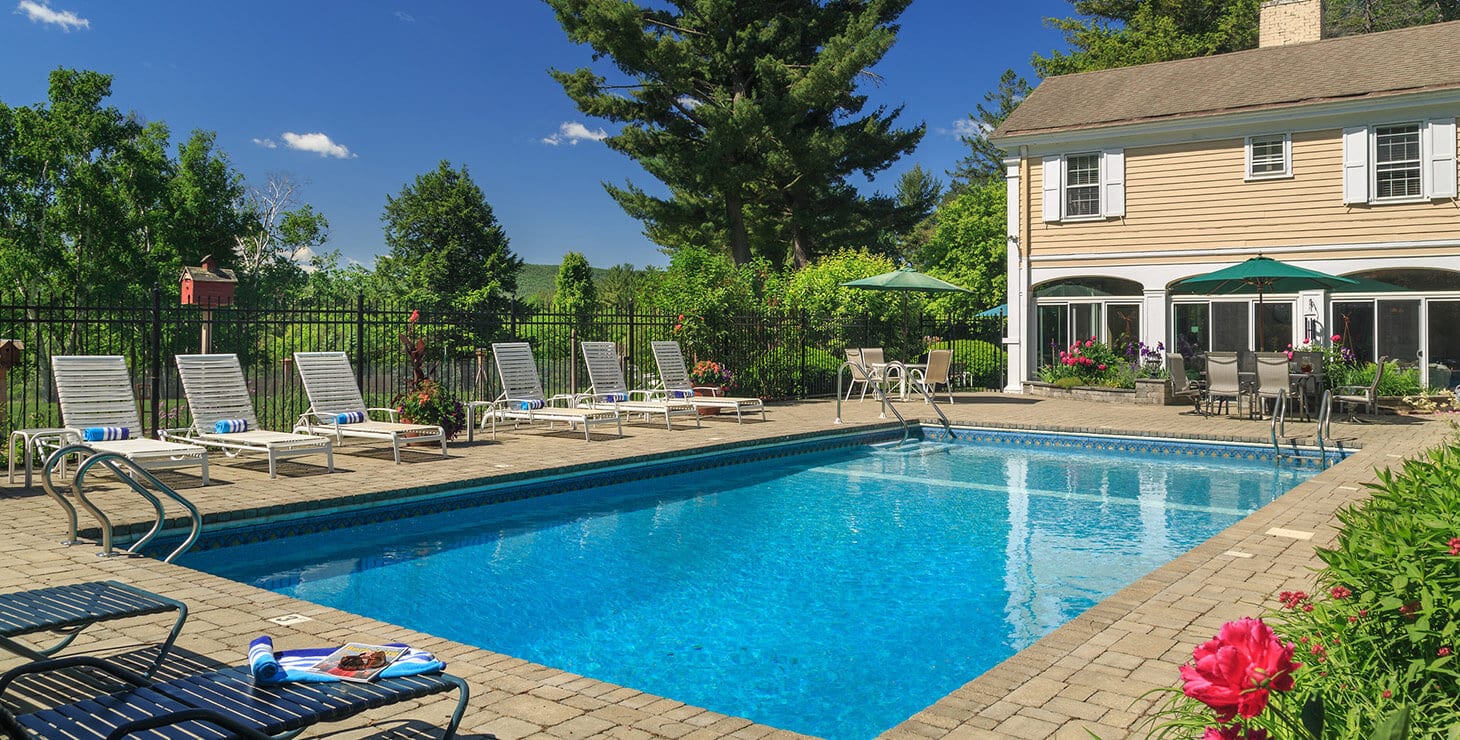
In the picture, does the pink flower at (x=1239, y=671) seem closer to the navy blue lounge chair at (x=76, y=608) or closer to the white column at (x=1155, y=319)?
the navy blue lounge chair at (x=76, y=608)

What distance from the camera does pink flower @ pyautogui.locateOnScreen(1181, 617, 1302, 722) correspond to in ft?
4.40

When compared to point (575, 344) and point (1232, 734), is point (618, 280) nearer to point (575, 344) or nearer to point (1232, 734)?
point (575, 344)

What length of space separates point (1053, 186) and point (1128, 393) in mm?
4798

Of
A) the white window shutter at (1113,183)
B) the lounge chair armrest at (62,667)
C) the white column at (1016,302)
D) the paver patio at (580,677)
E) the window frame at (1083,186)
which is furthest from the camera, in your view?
the white column at (1016,302)

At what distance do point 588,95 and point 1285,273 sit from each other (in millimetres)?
18508

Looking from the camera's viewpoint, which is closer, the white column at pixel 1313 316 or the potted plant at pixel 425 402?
the potted plant at pixel 425 402

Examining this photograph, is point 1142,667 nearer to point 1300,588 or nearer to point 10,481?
point 1300,588

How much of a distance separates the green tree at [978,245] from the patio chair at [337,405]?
23.6m

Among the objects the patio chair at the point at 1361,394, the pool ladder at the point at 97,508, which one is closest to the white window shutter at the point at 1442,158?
the patio chair at the point at 1361,394

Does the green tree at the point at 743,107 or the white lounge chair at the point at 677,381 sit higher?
the green tree at the point at 743,107

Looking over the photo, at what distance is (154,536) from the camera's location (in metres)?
6.17

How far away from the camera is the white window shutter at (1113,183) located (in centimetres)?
1905

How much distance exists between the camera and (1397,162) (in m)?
16.8

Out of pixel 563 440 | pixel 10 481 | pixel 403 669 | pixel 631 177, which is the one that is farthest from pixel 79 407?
pixel 631 177
